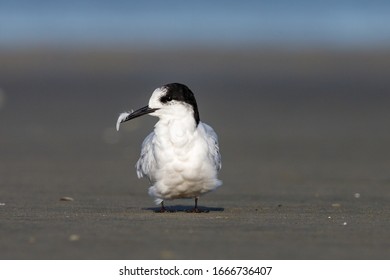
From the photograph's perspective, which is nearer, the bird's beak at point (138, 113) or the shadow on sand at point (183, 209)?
the bird's beak at point (138, 113)

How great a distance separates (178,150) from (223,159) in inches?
185

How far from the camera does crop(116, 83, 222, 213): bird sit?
7527 mm

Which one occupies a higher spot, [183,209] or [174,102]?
[174,102]

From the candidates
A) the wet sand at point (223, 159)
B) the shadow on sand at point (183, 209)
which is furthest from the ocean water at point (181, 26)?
the shadow on sand at point (183, 209)

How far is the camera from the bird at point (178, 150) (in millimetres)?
7527

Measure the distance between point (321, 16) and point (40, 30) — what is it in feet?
32.8

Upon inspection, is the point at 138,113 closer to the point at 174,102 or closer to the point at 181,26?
the point at 174,102

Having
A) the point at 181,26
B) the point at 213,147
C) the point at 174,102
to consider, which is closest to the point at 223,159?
the point at 213,147

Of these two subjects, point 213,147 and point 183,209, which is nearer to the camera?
point 213,147

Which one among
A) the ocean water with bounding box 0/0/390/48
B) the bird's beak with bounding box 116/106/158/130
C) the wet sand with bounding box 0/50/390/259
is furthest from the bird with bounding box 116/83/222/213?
the ocean water with bounding box 0/0/390/48

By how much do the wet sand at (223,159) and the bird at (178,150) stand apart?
0.23m

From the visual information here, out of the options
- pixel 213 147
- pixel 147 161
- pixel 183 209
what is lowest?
pixel 183 209

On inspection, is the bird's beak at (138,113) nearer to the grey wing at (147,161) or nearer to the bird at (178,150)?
the bird at (178,150)

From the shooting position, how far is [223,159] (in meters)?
12.2
